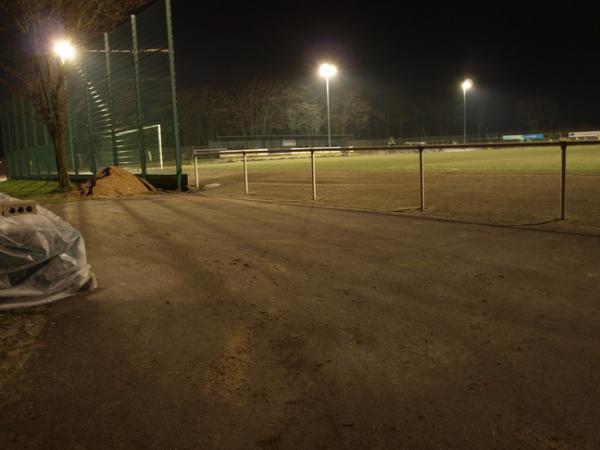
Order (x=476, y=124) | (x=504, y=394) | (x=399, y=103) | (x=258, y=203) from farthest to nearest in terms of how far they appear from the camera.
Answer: (x=476, y=124) → (x=399, y=103) → (x=258, y=203) → (x=504, y=394)

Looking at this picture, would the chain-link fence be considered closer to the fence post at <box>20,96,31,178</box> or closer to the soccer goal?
the soccer goal

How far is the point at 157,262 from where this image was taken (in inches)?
247

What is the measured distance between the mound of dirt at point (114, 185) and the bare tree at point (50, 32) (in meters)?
2.01

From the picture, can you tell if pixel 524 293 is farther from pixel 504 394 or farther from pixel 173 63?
pixel 173 63

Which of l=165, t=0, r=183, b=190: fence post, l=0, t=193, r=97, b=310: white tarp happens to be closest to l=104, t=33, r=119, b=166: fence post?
l=165, t=0, r=183, b=190: fence post

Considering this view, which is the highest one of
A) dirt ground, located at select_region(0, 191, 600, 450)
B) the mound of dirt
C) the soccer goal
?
the soccer goal

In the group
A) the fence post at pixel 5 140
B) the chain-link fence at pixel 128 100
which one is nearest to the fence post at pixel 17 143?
the fence post at pixel 5 140

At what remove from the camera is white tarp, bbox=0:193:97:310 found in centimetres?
444

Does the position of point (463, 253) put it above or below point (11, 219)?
below

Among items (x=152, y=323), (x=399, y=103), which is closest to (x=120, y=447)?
(x=152, y=323)

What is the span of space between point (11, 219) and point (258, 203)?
7960 millimetres

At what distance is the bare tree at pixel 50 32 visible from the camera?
55.5 feet

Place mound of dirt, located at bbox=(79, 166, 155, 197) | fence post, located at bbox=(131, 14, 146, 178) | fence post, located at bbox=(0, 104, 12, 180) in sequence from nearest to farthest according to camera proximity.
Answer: mound of dirt, located at bbox=(79, 166, 155, 197), fence post, located at bbox=(131, 14, 146, 178), fence post, located at bbox=(0, 104, 12, 180)

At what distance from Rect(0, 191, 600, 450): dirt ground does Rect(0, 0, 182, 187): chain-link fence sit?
11.0 m
